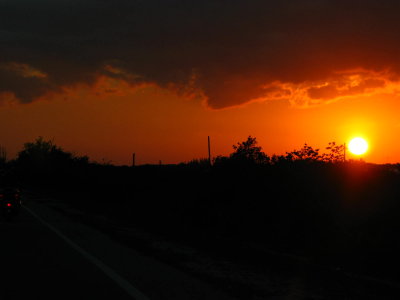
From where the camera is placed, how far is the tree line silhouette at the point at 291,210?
14.7 meters

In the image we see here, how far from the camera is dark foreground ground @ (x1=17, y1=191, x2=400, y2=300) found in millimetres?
9422

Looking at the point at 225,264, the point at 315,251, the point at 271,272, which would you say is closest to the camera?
the point at 271,272

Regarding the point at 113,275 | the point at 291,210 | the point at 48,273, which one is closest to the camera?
the point at 113,275

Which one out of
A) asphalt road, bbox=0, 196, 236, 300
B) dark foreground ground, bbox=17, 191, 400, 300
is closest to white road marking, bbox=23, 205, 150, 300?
asphalt road, bbox=0, 196, 236, 300

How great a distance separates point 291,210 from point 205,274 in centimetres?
825

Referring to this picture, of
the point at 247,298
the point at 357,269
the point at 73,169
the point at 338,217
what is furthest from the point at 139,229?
the point at 73,169

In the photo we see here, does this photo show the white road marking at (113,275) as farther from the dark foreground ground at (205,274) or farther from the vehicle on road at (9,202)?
the vehicle on road at (9,202)

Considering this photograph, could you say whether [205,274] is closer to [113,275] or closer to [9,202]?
[113,275]

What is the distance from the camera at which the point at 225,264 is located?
12.8 metres

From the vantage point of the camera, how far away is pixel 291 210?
19.1 metres

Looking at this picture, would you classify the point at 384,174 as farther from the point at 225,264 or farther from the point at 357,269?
the point at 225,264

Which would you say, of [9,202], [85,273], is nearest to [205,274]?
[85,273]

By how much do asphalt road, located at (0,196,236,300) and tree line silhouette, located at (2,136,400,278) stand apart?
3053mm

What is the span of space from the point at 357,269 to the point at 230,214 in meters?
9.60
